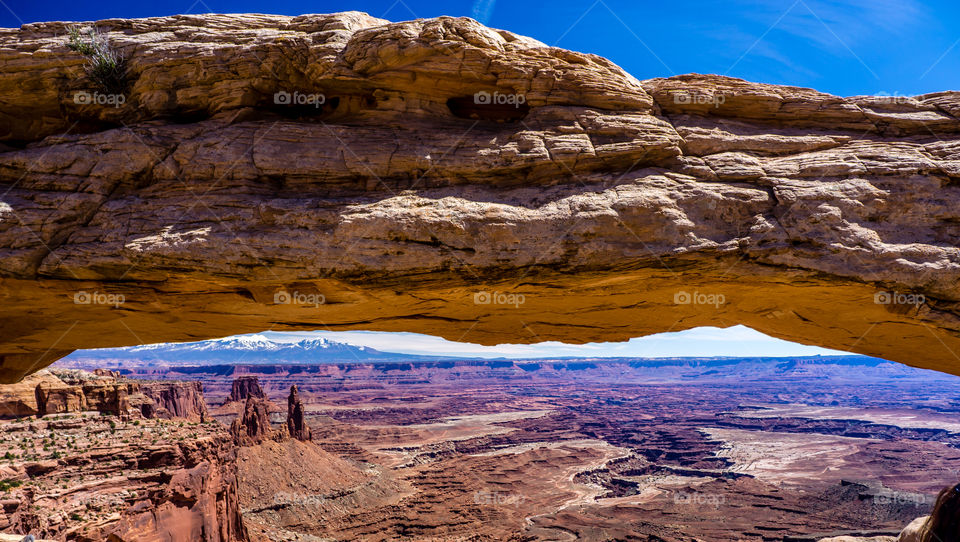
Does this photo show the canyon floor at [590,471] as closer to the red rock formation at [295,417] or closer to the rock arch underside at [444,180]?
the red rock formation at [295,417]

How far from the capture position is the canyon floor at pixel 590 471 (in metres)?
47.6

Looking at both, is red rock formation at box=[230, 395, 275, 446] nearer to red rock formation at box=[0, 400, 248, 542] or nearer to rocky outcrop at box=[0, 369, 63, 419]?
rocky outcrop at box=[0, 369, 63, 419]

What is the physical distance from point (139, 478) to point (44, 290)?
15.8m

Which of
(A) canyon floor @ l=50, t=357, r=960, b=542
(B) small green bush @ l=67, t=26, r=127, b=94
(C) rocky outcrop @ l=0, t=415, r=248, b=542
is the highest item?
(B) small green bush @ l=67, t=26, r=127, b=94

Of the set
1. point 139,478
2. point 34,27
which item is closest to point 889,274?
point 34,27

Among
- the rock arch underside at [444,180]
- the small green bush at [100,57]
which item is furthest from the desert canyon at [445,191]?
the small green bush at [100,57]

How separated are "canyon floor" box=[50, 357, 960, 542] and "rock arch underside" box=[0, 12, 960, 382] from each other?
30.3m

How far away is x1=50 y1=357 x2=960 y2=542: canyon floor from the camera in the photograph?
47625 millimetres

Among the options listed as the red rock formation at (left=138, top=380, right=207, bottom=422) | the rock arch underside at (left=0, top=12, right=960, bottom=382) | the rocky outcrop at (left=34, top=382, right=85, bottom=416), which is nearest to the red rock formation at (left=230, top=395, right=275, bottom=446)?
the red rock formation at (left=138, top=380, right=207, bottom=422)

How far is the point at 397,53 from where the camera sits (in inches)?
360

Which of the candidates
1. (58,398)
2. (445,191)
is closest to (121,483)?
(58,398)

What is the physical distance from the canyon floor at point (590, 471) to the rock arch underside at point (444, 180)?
30297mm

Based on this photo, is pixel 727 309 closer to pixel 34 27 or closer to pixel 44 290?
pixel 44 290

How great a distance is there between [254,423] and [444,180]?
2067 inches
